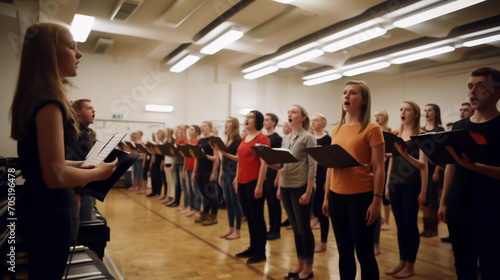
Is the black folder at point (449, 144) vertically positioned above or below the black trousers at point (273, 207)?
above

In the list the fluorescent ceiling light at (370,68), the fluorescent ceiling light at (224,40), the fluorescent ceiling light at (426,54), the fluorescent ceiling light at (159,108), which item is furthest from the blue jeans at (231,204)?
the fluorescent ceiling light at (159,108)

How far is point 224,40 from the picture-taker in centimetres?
679

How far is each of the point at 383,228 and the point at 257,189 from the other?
236 cm

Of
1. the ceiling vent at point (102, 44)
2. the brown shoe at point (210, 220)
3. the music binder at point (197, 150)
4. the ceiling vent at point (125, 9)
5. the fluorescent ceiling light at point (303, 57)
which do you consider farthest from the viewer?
the ceiling vent at point (102, 44)

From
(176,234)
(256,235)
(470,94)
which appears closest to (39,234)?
(470,94)

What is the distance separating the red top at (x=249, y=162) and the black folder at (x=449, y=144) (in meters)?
1.71

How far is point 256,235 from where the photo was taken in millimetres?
3375

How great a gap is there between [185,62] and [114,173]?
7780 mm

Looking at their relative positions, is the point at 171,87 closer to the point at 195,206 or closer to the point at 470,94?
the point at 195,206

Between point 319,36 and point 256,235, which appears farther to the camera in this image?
point 319,36

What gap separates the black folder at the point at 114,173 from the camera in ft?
4.28

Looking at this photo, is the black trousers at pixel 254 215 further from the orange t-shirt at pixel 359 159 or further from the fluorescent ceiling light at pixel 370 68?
the fluorescent ceiling light at pixel 370 68

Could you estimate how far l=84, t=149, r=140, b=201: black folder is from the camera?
130cm

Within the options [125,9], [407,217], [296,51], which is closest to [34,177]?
[407,217]
